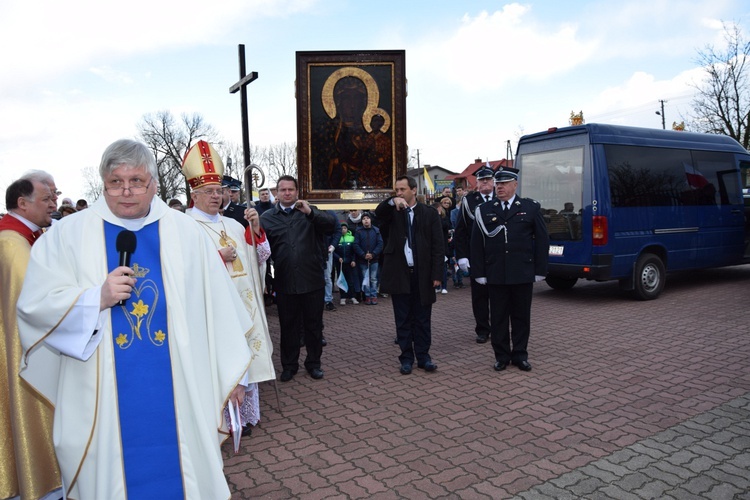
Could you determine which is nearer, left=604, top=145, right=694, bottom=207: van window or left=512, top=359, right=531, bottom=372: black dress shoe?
left=512, top=359, right=531, bottom=372: black dress shoe

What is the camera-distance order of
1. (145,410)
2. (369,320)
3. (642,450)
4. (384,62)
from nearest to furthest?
(145,410) → (642,450) → (369,320) → (384,62)

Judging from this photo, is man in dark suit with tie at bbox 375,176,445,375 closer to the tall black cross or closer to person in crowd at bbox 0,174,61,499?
person in crowd at bbox 0,174,61,499

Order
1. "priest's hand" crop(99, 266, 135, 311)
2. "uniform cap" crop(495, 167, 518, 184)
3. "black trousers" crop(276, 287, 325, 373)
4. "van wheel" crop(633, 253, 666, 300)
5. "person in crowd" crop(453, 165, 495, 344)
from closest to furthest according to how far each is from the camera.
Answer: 1. "priest's hand" crop(99, 266, 135, 311)
2. "black trousers" crop(276, 287, 325, 373)
3. "uniform cap" crop(495, 167, 518, 184)
4. "person in crowd" crop(453, 165, 495, 344)
5. "van wheel" crop(633, 253, 666, 300)

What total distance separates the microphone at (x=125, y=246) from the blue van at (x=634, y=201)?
8.18 metres

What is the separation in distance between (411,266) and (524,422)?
210cm

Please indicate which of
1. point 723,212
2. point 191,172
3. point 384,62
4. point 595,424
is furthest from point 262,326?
point 723,212

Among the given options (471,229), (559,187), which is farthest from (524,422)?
(559,187)

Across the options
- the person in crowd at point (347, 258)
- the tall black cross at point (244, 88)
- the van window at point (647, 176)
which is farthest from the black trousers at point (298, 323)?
the van window at point (647, 176)

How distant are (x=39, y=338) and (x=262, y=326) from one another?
2748 mm

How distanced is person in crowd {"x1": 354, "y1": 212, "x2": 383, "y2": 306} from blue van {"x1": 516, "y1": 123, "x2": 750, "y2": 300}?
302 cm

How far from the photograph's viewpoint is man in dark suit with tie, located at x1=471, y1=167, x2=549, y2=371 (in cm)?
589

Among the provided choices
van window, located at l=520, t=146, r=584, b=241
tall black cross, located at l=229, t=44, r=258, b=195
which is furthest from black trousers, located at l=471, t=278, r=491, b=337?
tall black cross, located at l=229, t=44, r=258, b=195

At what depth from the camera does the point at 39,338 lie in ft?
6.73

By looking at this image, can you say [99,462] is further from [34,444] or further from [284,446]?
[284,446]
